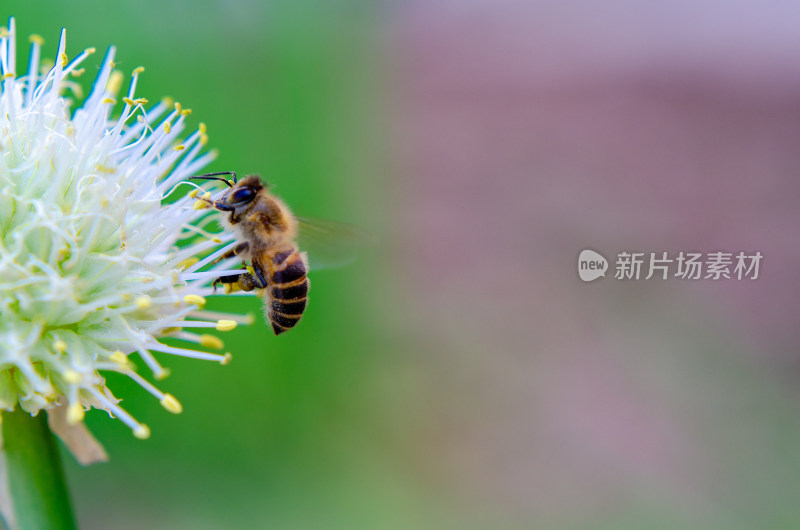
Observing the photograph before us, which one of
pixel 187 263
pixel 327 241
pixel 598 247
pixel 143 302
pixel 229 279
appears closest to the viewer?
pixel 143 302

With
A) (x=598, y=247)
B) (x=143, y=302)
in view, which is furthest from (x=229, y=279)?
(x=598, y=247)

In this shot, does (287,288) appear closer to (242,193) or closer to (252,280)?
(252,280)

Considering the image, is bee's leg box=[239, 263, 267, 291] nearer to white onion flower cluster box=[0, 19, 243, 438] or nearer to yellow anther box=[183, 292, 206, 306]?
white onion flower cluster box=[0, 19, 243, 438]

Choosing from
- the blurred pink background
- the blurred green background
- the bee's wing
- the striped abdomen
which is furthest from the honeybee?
the blurred pink background

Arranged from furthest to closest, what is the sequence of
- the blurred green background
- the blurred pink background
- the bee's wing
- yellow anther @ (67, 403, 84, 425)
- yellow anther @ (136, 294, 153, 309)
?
the blurred pink background
the blurred green background
the bee's wing
yellow anther @ (136, 294, 153, 309)
yellow anther @ (67, 403, 84, 425)

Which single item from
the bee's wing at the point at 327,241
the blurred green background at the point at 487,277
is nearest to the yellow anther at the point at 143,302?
the bee's wing at the point at 327,241

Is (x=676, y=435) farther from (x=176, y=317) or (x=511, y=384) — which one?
(x=176, y=317)

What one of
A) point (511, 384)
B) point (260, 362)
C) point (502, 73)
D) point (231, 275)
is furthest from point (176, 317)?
point (502, 73)
